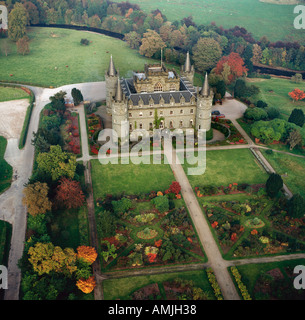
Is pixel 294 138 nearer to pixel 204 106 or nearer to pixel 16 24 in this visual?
pixel 204 106

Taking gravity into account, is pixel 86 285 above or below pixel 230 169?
below

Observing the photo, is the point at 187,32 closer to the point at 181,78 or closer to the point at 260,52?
the point at 260,52

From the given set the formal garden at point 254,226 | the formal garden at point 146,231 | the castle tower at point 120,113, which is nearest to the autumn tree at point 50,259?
the formal garden at point 146,231

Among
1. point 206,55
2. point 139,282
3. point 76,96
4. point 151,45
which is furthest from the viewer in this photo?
point 151,45

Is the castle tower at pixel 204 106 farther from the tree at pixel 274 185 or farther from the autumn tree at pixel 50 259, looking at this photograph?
the autumn tree at pixel 50 259

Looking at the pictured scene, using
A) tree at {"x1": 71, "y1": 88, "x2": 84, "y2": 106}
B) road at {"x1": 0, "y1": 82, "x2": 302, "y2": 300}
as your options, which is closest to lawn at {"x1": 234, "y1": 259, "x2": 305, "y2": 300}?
road at {"x1": 0, "y1": 82, "x2": 302, "y2": 300}

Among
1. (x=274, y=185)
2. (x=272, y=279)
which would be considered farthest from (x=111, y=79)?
(x=272, y=279)

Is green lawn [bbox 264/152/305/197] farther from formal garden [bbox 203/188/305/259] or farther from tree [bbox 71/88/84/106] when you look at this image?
tree [bbox 71/88/84/106]

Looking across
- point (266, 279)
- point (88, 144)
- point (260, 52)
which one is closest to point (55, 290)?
point (266, 279)
